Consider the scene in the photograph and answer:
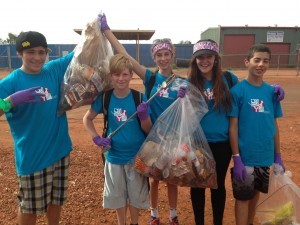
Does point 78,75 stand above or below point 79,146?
above

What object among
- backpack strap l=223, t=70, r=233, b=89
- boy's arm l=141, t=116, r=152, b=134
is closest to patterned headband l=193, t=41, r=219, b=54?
backpack strap l=223, t=70, r=233, b=89

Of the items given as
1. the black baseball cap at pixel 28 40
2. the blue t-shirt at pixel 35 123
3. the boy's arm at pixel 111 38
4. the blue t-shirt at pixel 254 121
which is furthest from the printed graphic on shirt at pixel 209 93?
the black baseball cap at pixel 28 40

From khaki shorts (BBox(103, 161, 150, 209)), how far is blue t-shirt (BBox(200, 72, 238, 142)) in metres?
0.72

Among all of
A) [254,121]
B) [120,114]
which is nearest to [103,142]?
[120,114]

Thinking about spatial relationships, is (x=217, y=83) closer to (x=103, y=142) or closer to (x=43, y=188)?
(x=103, y=142)

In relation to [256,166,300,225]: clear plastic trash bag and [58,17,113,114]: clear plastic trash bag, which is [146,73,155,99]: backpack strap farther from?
[256,166,300,225]: clear plastic trash bag

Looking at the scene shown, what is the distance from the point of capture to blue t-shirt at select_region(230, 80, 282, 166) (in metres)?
2.66

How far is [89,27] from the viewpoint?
8.68 ft

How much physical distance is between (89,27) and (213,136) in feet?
4.80

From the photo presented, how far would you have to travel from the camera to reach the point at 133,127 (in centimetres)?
267

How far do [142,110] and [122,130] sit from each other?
0.95 feet

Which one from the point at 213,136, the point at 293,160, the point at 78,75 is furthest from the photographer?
the point at 293,160

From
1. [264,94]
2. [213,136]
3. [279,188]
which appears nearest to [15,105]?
[213,136]

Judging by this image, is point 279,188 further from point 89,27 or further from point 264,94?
point 89,27
